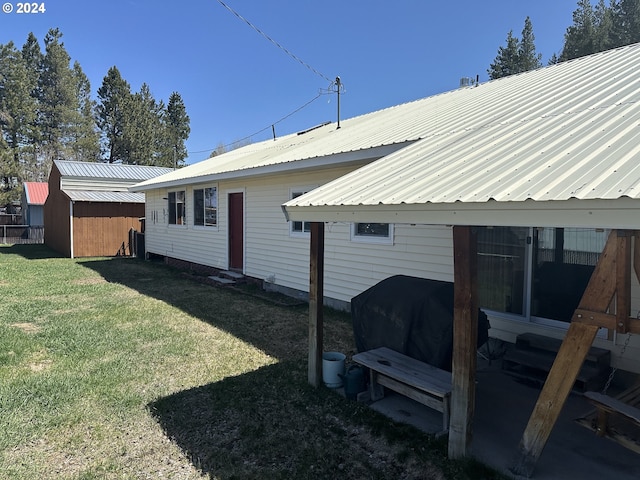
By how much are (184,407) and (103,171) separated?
2045cm

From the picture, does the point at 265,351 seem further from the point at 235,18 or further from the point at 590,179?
the point at 235,18

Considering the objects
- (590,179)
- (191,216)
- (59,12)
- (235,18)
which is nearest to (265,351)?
(590,179)

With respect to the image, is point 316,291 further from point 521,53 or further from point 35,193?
point 35,193

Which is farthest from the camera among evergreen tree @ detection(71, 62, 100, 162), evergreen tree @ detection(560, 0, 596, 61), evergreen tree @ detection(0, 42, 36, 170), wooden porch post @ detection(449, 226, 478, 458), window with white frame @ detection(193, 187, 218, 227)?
evergreen tree @ detection(71, 62, 100, 162)

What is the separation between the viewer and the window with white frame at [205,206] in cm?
1166

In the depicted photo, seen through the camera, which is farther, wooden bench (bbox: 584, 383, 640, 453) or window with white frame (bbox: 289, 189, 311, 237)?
window with white frame (bbox: 289, 189, 311, 237)

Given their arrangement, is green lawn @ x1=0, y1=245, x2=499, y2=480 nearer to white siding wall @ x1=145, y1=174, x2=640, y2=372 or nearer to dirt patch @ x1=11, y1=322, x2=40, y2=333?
dirt patch @ x1=11, y1=322, x2=40, y2=333

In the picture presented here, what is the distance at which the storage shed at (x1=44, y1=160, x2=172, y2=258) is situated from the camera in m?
17.5

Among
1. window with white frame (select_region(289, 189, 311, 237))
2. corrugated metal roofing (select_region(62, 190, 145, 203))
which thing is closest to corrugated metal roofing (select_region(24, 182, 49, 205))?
corrugated metal roofing (select_region(62, 190, 145, 203))

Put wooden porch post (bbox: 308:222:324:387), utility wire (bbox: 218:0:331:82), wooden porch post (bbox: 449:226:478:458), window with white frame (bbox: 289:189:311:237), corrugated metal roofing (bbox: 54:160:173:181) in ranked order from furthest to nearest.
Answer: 1. corrugated metal roofing (bbox: 54:160:173:181)
2. window with white frame (bbox: 289:189:311:237)
3. utility wire (bbox: 218:0:331:82)
4. wooden porch post (bbox: 308:222:324:387)
5. wooden porch post (bbox: 449:226:478:458)

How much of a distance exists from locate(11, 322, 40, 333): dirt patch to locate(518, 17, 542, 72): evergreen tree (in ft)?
93.2

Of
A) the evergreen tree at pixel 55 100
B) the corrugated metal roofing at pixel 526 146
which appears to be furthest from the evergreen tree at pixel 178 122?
the corrugated metal roofing at pixel 526 146

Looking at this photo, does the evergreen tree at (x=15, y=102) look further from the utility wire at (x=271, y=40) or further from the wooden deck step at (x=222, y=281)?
the utility wire at (x=271, y=40)

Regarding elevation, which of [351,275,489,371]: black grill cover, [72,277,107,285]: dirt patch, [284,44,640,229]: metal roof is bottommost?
[72,277,107,285]: dirt patch
